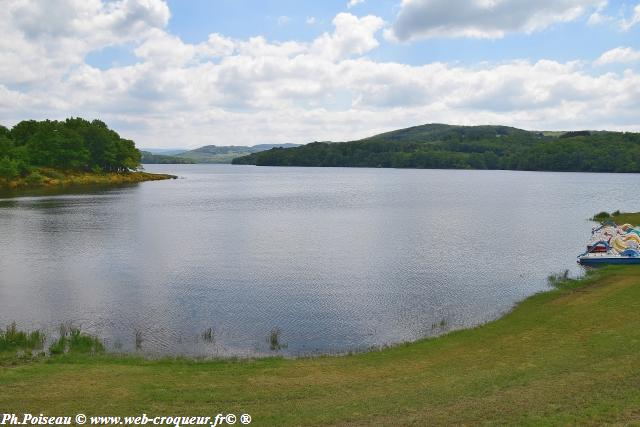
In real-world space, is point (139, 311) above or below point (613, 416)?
below

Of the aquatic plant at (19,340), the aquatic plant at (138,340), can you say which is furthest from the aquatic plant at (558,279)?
the aquatic plant at (19,340)

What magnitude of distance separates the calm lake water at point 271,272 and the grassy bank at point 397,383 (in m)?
4.47

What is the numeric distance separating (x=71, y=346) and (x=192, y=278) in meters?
17.7

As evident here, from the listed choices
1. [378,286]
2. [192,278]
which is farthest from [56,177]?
[378,286]

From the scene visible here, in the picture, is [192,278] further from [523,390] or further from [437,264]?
[523,390]

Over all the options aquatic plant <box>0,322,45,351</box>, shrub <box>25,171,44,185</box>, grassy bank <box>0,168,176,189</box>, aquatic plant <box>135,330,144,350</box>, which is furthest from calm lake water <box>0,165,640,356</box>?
shrub <box>25,171,44,185</box>

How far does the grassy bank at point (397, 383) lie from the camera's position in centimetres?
1684

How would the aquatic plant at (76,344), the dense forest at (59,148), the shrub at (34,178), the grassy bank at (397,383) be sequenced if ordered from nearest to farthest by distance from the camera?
the grassy bank at (397,383)
the aquatic plant at (76,344)
the dense forest at (59,148)
the shrub at (34,178)

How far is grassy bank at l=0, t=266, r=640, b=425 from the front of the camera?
16844mm

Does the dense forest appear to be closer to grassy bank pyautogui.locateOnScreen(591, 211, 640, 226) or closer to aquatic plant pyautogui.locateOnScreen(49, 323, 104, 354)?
aquatic plant pyautogui.locateOnScreen(49, 323, 104, 354)

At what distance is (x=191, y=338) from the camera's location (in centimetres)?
2981

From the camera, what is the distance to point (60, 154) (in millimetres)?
166625

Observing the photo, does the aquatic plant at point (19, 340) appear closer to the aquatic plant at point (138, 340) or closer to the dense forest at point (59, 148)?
the aquatic plant at point (138, 340)

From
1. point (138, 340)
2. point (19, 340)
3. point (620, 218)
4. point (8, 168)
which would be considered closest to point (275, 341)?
point (138, 340)
